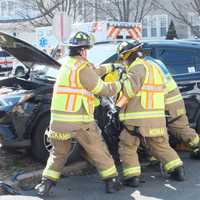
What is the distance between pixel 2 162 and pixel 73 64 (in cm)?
213

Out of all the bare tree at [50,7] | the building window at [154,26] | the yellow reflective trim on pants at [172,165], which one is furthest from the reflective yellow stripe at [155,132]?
the building window at [154,26]

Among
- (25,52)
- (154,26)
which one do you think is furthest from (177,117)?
(154,26)

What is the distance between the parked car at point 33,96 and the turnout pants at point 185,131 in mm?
622

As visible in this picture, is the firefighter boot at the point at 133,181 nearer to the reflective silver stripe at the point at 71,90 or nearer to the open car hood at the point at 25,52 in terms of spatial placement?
the reflective silver stripe at the point at 71,90

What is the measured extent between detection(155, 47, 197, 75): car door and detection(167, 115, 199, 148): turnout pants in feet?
→ 4.67

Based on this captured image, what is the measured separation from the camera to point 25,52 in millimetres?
6984

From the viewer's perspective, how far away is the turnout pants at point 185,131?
6.62 meters

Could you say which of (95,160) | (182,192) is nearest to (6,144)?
(95,160)

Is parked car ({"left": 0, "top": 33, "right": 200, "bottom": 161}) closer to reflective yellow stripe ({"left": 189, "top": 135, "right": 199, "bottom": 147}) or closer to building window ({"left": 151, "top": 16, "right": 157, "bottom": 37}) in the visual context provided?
reflective yellow stripe ({"left": 189, "top": 135, "right": 199, "bottom": 147})

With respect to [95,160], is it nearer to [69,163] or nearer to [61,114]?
[61,114]

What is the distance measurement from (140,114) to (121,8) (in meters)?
20.5

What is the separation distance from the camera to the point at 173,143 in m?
7.25

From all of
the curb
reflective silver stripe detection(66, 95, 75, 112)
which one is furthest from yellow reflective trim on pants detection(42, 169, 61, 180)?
reflective silver stripe detection(66, 95, 75, 112)

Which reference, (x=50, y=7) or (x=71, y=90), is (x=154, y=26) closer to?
(x=50, y=7)
